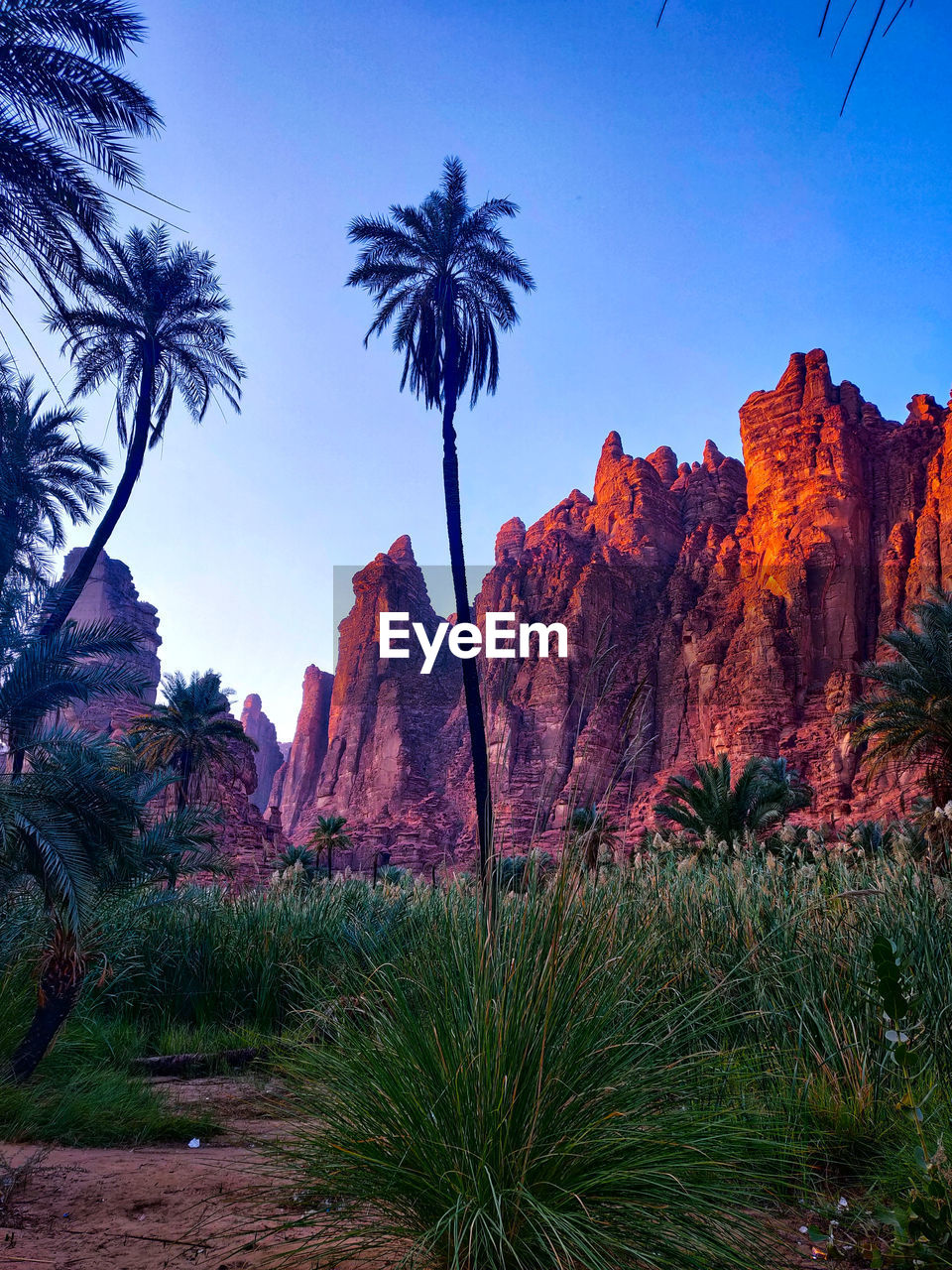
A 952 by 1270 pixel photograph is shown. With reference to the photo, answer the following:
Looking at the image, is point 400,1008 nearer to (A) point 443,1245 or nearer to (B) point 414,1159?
(B) point 414,1159

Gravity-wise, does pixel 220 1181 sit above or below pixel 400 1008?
below

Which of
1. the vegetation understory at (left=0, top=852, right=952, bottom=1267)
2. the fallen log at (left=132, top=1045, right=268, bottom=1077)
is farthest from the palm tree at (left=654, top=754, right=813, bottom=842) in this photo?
the vegetation understory at (left=0, top=852, right=952, bottom=1267)

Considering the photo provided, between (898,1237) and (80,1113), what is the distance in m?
4.23

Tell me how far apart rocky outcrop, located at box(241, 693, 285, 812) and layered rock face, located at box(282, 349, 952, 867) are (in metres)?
60.1

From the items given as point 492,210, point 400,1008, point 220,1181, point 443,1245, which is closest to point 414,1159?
point 443,1245

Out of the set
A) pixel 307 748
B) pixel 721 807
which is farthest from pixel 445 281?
pixel 307 748

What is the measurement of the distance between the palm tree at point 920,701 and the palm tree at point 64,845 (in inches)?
645

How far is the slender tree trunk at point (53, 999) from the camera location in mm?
5387

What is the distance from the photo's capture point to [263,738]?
146 m

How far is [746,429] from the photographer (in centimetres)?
6806

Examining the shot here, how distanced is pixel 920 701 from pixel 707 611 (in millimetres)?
45525

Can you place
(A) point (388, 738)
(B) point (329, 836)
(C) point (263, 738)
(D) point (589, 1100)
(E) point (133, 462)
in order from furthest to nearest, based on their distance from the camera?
(C) point (263, 738), (A) point (388, 738), (B) point (329, 836), (E) point (133, 462), (D) point (589, 1100)

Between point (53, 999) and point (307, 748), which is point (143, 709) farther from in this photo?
point (53, 999)

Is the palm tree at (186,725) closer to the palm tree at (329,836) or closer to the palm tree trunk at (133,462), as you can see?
the palm tree at (329,836)
